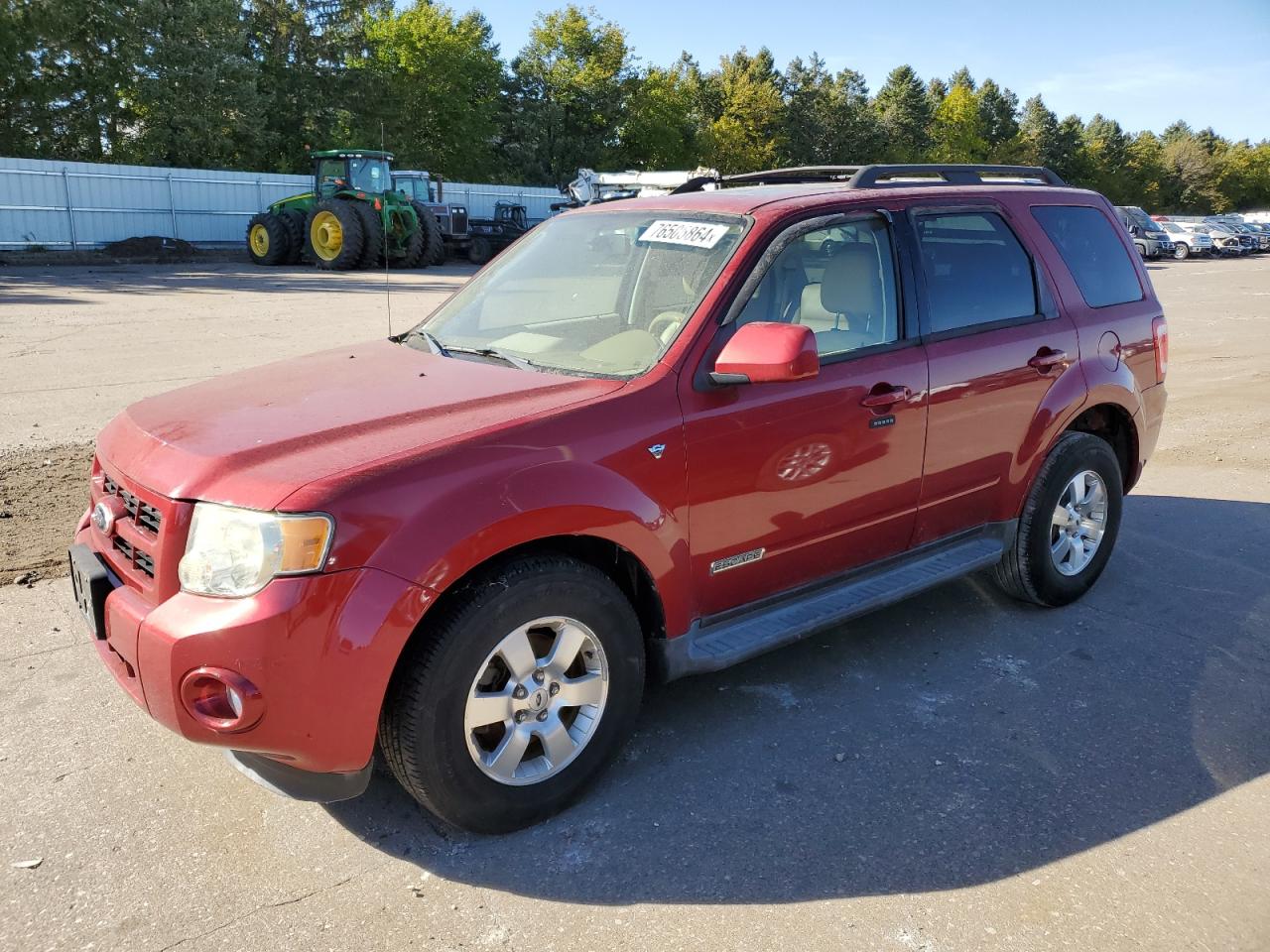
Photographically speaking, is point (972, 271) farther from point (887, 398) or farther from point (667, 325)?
point (667, 325)

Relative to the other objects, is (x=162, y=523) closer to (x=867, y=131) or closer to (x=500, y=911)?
(x=500, y=911)

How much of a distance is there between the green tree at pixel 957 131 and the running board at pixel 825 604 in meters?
78.7

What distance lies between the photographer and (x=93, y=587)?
9.44 ft

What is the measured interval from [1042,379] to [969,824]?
6.92 feet

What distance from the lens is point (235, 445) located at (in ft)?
9.21

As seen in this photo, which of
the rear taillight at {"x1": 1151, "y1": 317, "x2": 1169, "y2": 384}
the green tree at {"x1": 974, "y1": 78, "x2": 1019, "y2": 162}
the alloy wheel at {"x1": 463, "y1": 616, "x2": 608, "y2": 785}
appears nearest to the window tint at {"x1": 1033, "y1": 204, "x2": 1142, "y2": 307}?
the rear taillight at {"x1": 1151, "y1": 317, "x2": 1169, "y2": 384}

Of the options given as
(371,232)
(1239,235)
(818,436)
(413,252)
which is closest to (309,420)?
(818,436)

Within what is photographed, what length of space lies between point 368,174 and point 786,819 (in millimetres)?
25640

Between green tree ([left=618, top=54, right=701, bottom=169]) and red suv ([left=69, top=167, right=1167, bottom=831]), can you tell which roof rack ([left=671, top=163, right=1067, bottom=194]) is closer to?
red suv ([left=69, top=167, right=1167, bottom=831])

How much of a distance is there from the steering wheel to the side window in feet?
1.06

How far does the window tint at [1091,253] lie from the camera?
15.3 ft

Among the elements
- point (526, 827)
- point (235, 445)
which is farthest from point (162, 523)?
point (526, 827)

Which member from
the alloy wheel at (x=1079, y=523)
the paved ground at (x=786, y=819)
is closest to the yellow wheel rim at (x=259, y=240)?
the paved ground at (x=786, y=819)

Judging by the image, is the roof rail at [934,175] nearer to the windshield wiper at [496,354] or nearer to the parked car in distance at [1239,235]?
the windshield wiper at [496,354]
